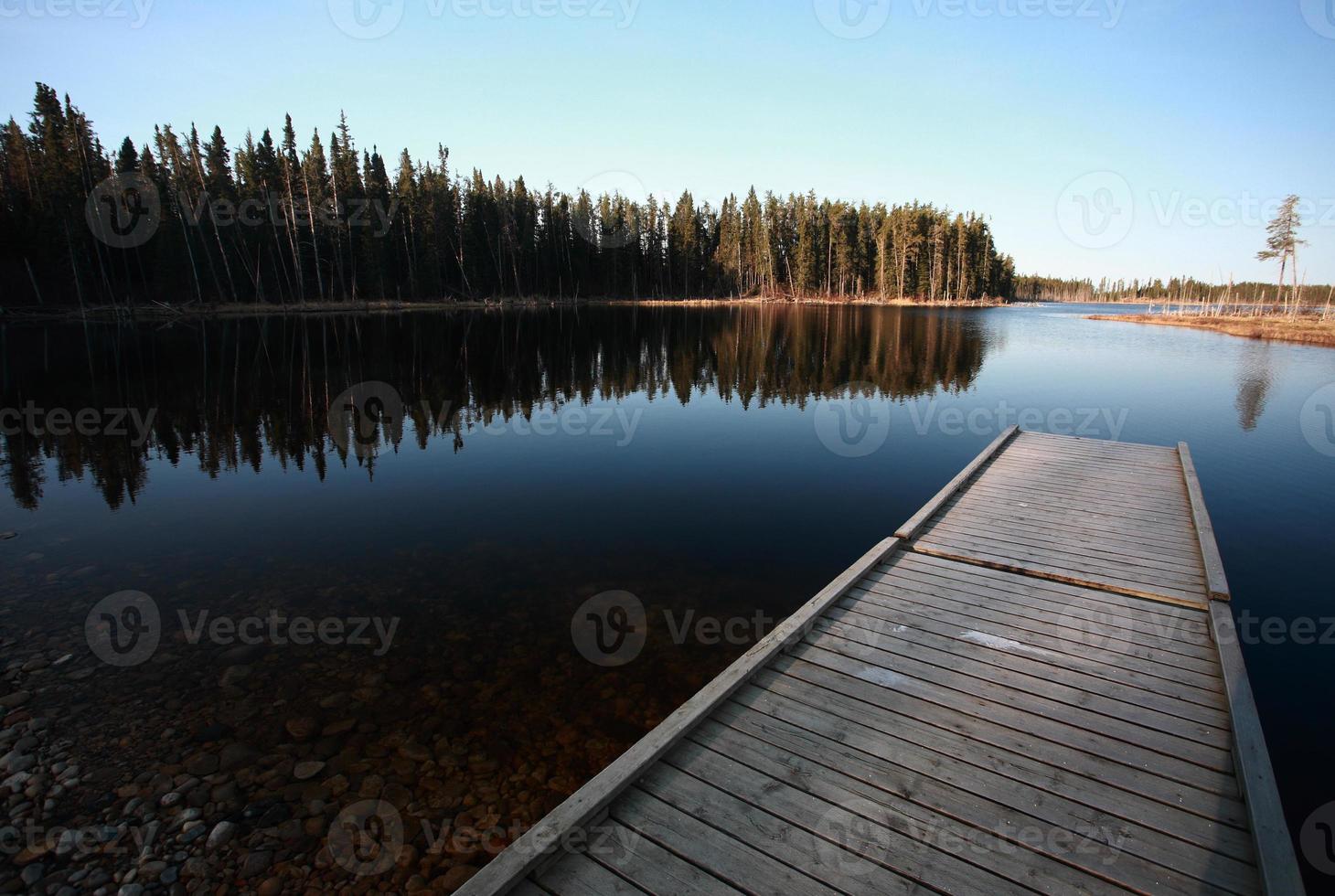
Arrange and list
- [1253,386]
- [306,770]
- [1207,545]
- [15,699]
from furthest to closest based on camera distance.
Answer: [1253,386], [1207,545], [15,699], [306,770]

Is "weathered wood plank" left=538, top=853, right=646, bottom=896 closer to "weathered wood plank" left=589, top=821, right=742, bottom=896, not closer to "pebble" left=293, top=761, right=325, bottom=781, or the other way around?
"weathered wood plank" left=589, top=821, right=742, bottom=896

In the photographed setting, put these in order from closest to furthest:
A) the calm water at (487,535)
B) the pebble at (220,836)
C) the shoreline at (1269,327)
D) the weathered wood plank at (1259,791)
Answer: the weathered wood plank at (1259,791)
the pebble at (220,836)
the calm water at (487,535)
the shoreline at (1269,327)

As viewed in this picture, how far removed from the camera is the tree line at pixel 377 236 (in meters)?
47.3

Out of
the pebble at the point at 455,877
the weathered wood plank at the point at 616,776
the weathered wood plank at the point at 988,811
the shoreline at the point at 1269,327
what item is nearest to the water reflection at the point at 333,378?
the pebble at the point at 455,877

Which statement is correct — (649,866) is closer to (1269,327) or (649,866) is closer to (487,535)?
(487,535)

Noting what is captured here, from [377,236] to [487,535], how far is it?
64.4 m

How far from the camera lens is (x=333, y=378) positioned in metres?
23.6

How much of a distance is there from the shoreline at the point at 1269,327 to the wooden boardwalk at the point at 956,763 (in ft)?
165

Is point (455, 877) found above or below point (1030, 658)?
below

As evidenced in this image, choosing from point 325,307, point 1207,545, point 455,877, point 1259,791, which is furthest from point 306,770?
point 325,307

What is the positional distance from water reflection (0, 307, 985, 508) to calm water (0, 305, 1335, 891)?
0.20 meters

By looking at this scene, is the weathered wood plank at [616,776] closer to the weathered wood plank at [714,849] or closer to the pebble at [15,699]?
the weathered wood plank at [714,849]

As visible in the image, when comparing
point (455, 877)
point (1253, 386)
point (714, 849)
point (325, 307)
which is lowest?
point (455, 877)

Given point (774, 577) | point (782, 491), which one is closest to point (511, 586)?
point (774, 577)
